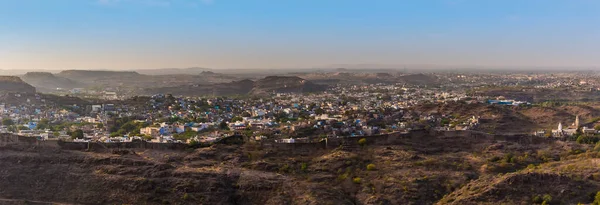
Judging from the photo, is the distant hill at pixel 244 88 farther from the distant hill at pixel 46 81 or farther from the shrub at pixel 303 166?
the shrub at pixel 303 166

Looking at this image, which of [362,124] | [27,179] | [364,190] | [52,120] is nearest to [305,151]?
[364,190]

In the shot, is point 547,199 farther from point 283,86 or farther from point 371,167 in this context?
point 283,86

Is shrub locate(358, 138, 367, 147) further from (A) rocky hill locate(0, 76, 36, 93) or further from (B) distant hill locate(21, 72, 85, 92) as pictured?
(B) distant hill locate(21, 72, 85, 92)

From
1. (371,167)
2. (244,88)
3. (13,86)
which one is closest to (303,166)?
(371,167)

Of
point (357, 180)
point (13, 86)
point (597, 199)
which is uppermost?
point (13, 86)

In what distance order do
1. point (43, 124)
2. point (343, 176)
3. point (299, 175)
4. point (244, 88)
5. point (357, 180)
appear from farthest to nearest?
1. point (244, 88)
2. point (43, 124)
3. point (299, 175)
4. point (343, 176)
5. point (357, 180)

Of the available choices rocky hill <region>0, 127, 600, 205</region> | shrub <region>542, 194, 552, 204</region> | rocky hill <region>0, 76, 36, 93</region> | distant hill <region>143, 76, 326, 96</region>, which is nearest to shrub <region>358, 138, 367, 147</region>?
rocky hill <region>0, 127, 600, 205</region>

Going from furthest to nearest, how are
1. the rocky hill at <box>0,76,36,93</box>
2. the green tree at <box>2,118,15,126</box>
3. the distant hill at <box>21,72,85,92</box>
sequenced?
the distant hill at <box>21,72,85,92</box> < the rocky hill at <box>0,76,36,93</box> < the green tree at <box>2,118,15,126</box>

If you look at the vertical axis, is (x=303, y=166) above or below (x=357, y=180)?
above

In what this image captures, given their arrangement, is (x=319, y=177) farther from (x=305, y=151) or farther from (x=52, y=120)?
(x=52, y=120)

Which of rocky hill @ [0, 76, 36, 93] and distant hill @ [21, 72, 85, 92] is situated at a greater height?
rocky hill @ [0, 76, 36, 93]

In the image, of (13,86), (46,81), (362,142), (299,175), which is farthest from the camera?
(46,81)
